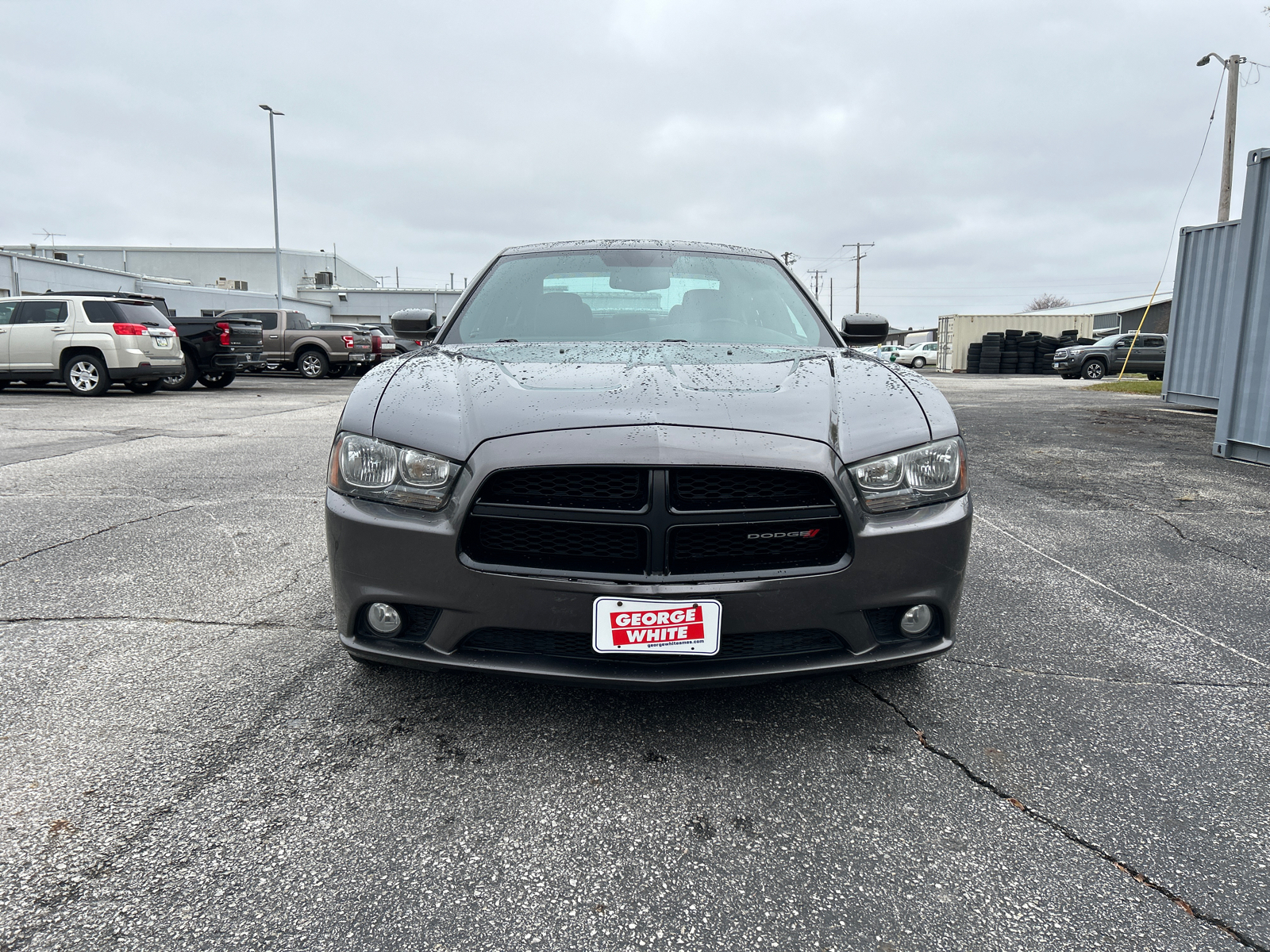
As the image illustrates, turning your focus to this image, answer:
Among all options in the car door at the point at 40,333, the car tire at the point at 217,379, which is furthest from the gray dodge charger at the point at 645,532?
the car tire at the point at 217,379

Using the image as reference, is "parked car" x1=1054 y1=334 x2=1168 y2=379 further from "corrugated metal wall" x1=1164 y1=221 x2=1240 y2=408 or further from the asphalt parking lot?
the asphalt parking lot

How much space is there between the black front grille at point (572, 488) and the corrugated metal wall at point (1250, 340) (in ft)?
24.6

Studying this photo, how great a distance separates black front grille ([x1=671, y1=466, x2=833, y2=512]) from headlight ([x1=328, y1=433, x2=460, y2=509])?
1.93 ft

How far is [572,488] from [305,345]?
21491 millimetres

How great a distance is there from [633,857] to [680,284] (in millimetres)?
2379

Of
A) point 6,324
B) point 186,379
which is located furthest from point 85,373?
point 186,379

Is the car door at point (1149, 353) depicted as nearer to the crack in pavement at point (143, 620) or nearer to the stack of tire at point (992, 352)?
the stack of tire at point (992, 352)

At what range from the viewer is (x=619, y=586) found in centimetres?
192

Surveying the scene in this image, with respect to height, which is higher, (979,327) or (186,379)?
(979,327)

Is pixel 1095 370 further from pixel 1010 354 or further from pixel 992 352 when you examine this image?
pixel 992 352

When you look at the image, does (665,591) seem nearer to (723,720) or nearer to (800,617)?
(800,617)

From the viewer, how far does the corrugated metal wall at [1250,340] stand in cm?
713

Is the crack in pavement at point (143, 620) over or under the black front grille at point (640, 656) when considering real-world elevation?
under

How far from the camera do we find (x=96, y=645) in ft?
9.21
